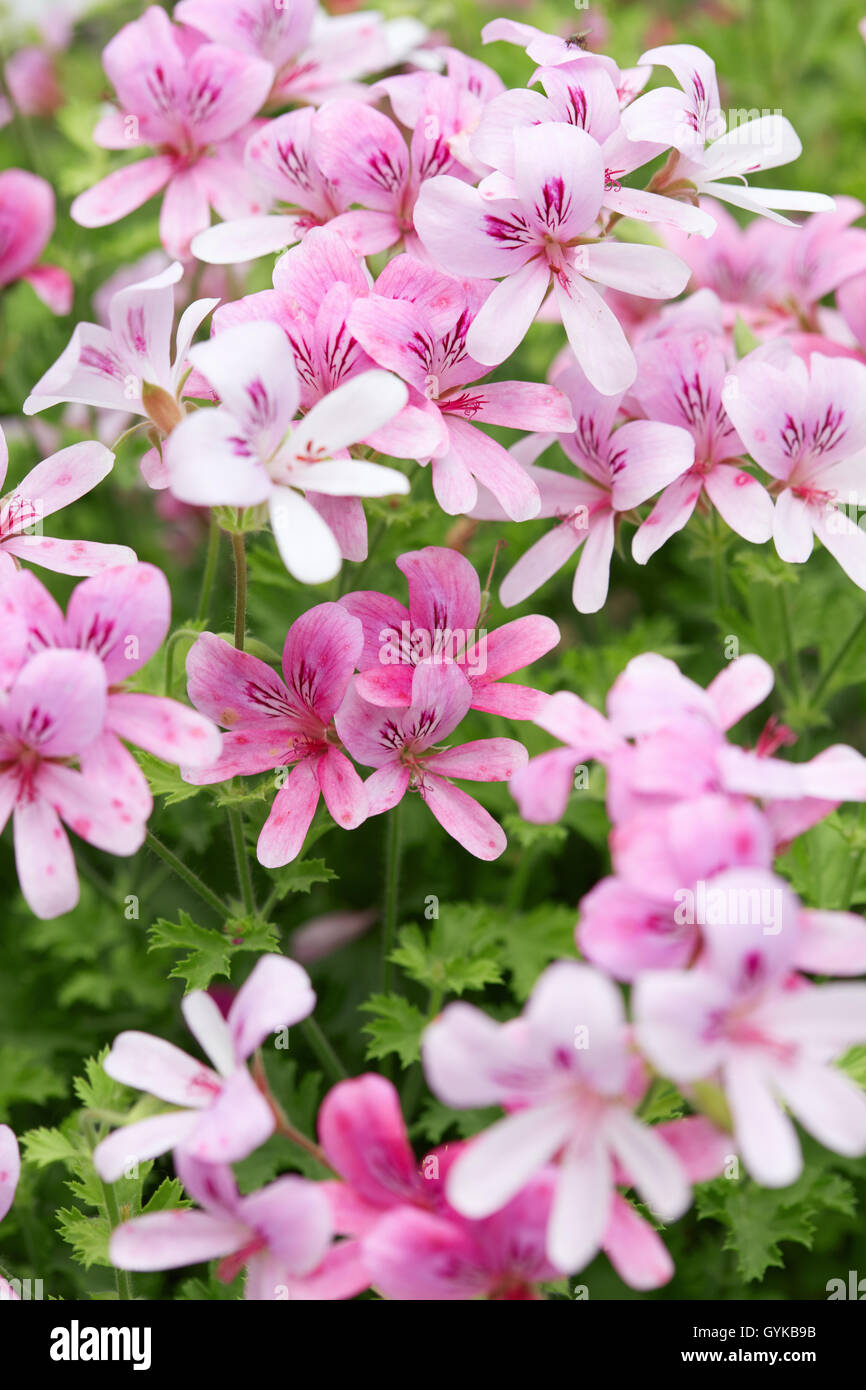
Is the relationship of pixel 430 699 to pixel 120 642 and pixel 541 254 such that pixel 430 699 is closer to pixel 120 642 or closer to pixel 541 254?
pixel 120 642

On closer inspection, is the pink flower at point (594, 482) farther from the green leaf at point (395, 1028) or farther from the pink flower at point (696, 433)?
the green leaf at point (395, 1028)

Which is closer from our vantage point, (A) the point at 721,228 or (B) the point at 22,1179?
(B) the point at 22,1179

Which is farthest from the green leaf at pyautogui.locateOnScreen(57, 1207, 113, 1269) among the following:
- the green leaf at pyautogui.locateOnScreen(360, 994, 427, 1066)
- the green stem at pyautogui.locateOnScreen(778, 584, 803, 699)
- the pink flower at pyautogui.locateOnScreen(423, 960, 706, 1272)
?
the green stem at pyautogui.locateOnScreen(778, 584, 803, 699)

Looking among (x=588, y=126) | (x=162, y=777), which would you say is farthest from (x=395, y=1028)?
(x=588, y=126)

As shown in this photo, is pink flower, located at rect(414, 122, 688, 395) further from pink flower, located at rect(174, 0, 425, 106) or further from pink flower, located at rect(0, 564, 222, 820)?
pink flower, located at rect(174, 0, 425, 106)

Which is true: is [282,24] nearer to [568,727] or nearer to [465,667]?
[465,667]

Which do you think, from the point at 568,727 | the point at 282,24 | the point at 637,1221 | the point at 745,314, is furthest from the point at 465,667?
the point at 282,24
